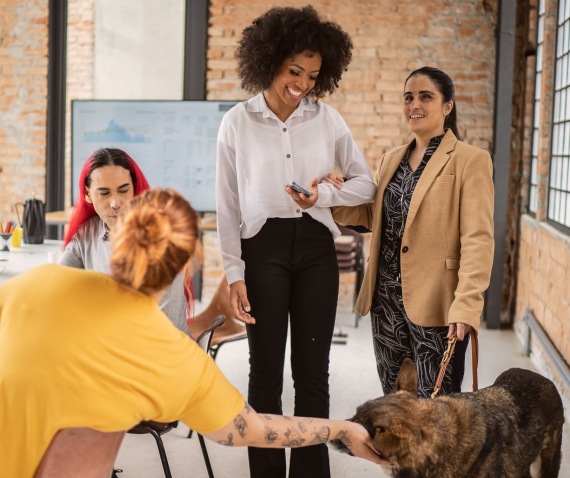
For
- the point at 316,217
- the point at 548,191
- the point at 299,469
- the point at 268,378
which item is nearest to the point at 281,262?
the point at 316,217

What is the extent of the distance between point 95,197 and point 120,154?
0.17 metres

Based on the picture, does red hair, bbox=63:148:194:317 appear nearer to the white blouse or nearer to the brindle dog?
the white blouse

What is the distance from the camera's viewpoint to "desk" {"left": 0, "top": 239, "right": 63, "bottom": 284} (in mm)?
3443

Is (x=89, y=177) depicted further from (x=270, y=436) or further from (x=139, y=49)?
(x=139, y=49)

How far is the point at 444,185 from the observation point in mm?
2363

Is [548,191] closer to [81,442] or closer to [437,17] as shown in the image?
[437,17]

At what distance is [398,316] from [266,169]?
65 centimetres

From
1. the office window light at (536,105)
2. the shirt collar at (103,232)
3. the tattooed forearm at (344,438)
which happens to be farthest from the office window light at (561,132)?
Answer: the tattooed forearm at (344,438)

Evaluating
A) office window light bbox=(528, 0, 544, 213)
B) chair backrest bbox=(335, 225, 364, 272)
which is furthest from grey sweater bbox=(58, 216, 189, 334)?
office window light bbox=(528, 0, 544, 213)

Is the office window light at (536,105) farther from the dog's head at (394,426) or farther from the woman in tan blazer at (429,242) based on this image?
the dog's head at (394,426)

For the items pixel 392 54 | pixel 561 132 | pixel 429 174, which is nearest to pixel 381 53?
pixel 392 54

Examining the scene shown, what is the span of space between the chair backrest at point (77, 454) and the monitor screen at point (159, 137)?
5082 mm

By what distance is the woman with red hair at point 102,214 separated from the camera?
253 centimetres

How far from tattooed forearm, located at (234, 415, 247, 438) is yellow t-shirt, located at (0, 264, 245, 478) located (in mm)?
135
